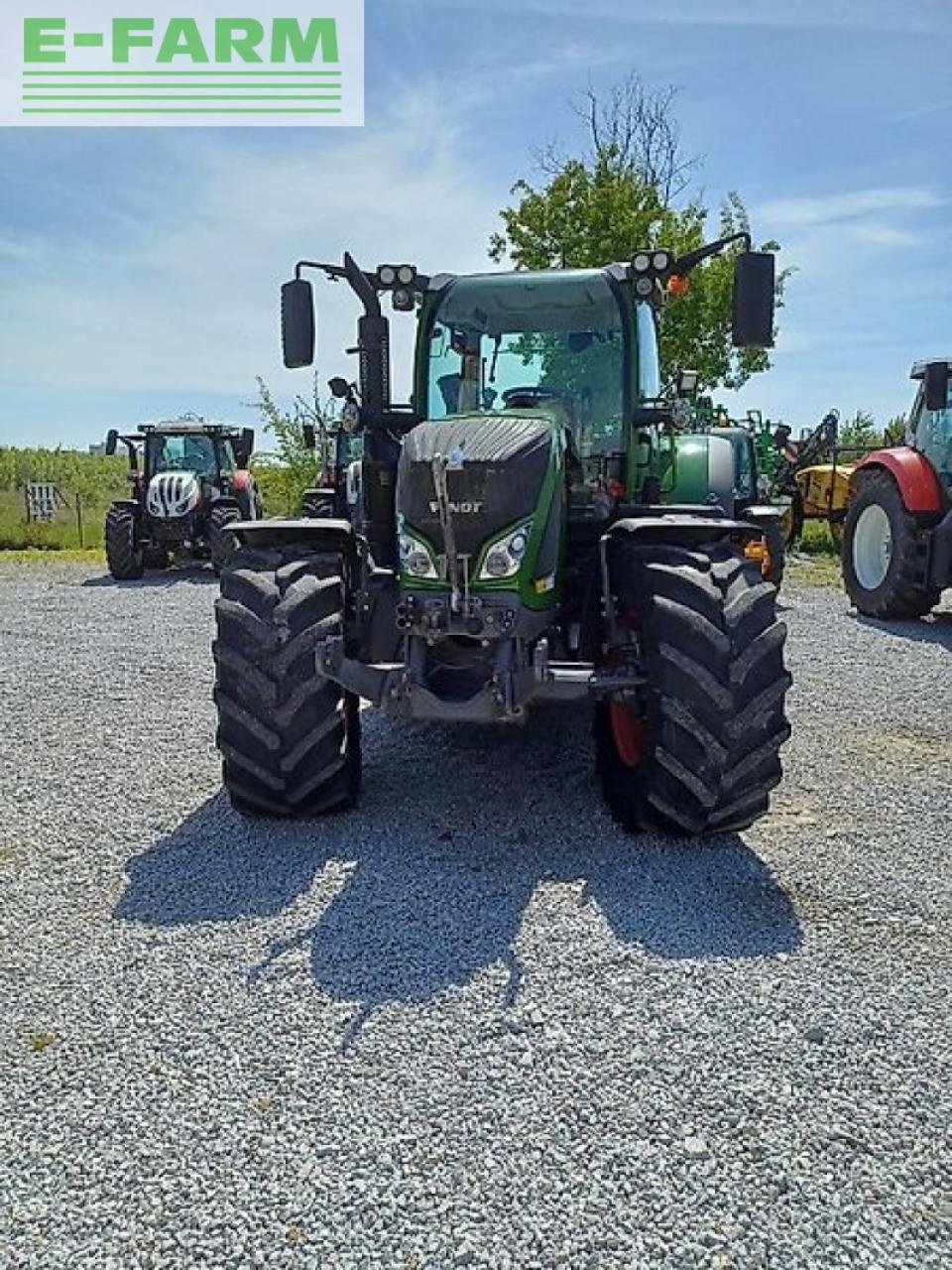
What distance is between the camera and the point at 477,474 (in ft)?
12.8

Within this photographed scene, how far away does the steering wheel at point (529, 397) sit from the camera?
490cm

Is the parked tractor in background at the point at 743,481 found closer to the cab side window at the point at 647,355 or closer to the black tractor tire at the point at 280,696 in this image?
the cab side window at the point at 647,355

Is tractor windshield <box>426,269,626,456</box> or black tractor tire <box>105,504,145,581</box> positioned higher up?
tractor windshield <box>426,269,626,456</box>

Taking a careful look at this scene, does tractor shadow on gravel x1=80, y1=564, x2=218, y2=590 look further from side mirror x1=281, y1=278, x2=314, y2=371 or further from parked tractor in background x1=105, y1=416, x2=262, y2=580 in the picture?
side mirror x1=281, y1=278, x2=314, y2=371

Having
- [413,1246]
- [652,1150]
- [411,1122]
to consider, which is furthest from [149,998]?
[652,1150]

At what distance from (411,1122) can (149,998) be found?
948 mm

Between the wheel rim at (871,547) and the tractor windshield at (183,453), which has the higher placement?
the tractor windshield at (183,453)

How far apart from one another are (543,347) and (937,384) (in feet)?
17.2

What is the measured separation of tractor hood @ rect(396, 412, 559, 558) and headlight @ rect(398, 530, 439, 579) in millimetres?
48

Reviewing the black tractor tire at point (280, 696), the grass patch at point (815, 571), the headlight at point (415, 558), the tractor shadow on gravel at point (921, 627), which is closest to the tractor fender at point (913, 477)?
the tractor shadow on gravel at point (921, 627)

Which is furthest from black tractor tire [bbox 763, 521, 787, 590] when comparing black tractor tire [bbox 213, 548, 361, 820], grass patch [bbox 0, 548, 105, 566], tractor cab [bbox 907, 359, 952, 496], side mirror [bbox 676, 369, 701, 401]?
grass patch [bbox 0, 548, 105, 566]

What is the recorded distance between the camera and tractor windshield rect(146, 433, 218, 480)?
51.0 feet

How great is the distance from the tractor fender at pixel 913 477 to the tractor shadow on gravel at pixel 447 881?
5668 mm

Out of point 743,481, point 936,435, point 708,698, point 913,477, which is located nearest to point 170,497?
point 743,481
